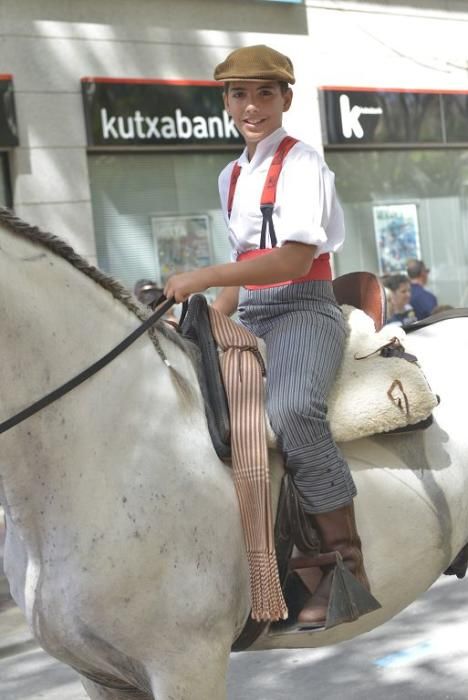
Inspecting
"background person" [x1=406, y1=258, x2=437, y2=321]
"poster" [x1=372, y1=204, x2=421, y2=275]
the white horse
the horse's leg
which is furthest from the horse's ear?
"poster" [x1=372, y1=204, x2=421, y2=275]

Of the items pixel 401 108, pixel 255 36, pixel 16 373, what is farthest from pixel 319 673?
pixel 401 108

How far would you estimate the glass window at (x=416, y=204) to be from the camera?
16.2 metres

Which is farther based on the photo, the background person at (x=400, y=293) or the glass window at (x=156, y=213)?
the glass window at (x=156, y=213)

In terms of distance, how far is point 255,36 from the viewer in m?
14.8

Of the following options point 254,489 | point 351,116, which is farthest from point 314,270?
point 351,116

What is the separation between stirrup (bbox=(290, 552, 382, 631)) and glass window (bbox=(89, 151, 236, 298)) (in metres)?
10.4

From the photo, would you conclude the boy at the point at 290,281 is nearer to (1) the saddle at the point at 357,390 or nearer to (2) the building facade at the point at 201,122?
(1) the saddle at the point at 357,390

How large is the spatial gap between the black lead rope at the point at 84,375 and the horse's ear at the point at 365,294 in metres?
1.26

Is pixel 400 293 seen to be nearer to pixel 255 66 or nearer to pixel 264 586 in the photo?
pixel 255 66

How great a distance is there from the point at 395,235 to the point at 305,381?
13604 mm

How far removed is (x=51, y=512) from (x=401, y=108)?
1452cm

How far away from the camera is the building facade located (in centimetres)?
1276

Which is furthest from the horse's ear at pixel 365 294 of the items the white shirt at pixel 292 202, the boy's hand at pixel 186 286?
the boy's hand at pixel 186 286

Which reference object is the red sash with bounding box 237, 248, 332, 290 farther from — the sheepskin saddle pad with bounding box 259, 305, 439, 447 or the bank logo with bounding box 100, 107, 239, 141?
the bank logo with bounding box 100, 107, 239, 141
